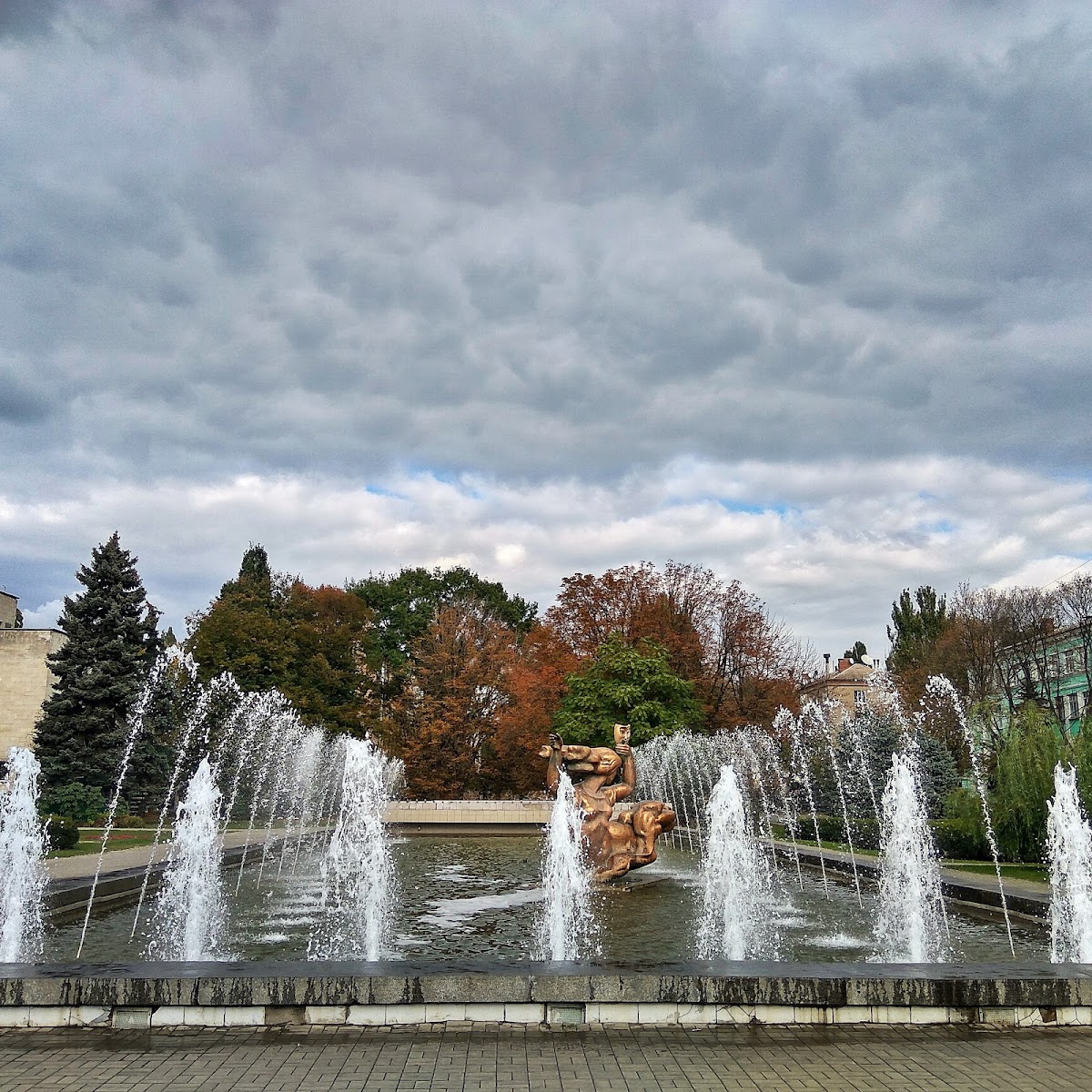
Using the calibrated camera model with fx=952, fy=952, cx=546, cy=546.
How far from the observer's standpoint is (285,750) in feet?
118

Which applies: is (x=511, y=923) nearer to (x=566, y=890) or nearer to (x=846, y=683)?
(x=566, y=890)

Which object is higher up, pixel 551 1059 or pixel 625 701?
pixel 625 701

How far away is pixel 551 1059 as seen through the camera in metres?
5.50

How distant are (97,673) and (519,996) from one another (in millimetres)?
28970

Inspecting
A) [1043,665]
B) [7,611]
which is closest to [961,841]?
[1043,665]

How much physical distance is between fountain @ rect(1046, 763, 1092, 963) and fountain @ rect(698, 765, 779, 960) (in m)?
3.04

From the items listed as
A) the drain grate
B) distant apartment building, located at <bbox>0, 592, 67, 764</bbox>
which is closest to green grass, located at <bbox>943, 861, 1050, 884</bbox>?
the drain grate

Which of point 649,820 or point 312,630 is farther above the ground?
point 312,630

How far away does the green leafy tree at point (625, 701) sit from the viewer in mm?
33312

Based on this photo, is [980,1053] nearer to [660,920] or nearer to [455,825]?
[660,920]

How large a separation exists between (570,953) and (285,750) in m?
27.9

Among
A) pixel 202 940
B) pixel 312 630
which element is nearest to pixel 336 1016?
pixel 202 940

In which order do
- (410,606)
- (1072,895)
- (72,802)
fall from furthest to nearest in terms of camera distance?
(410,606), (72,802), (1072,895)

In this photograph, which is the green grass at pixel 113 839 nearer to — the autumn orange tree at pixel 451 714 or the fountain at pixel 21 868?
the fountain at pixel 21 868
